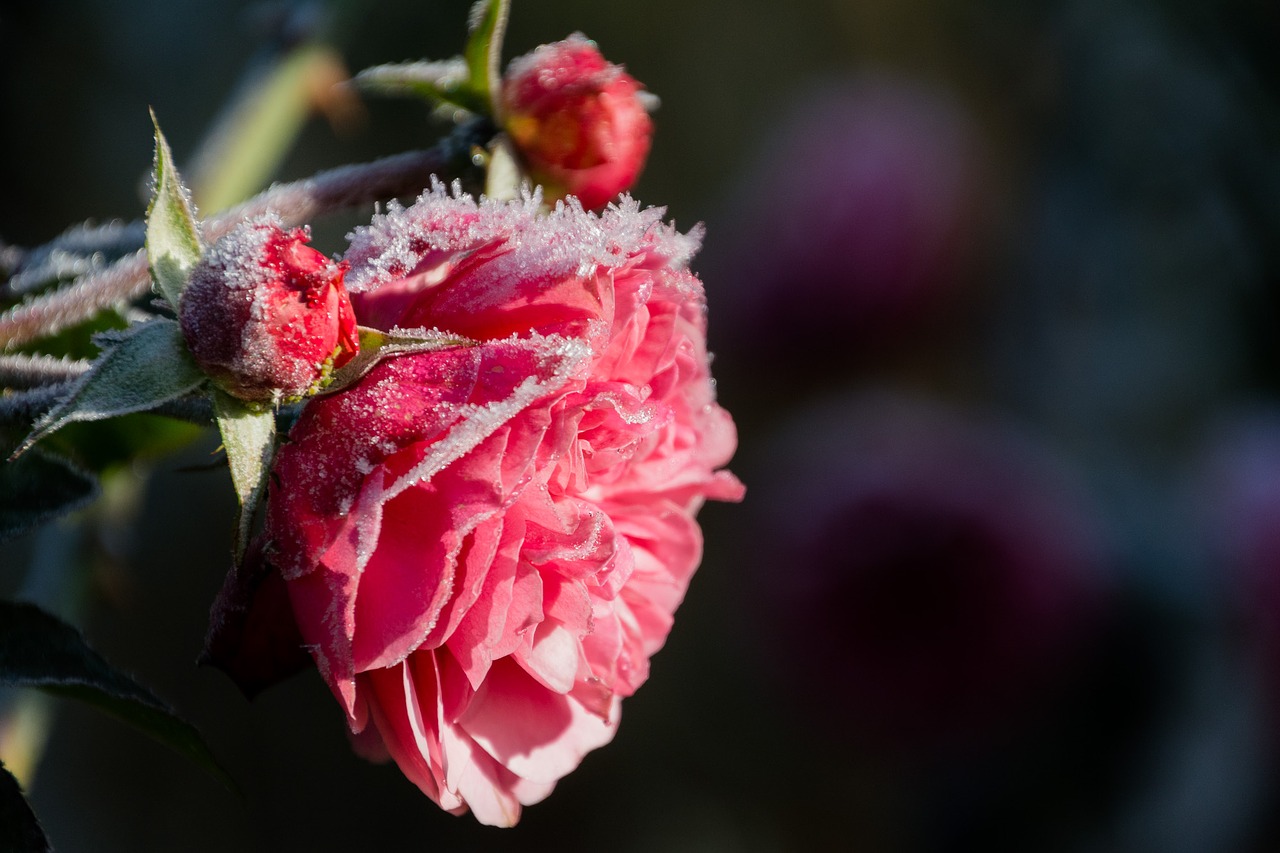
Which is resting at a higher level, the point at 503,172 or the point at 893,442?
the point at 503,172

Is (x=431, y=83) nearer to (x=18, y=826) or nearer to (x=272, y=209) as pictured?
(x=272, y=209)

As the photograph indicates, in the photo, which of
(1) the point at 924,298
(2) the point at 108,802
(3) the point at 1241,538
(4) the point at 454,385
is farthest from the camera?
(1) the point at 924,298

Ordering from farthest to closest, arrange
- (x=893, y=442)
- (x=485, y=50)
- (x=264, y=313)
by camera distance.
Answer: (x=893, y=442), (x=485, y=50), (x=264, y=313)

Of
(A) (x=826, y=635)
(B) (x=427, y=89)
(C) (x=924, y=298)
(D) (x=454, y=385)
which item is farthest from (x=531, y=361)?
(C) (x=924, y=298)

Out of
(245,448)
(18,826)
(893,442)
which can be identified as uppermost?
(245,448)

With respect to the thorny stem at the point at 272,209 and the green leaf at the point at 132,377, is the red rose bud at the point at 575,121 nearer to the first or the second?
the thorny stem at the point at 272,209

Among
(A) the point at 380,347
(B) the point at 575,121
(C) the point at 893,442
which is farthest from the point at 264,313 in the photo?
(C) the point at 893,442

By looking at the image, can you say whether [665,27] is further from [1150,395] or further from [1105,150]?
[1150,395]
